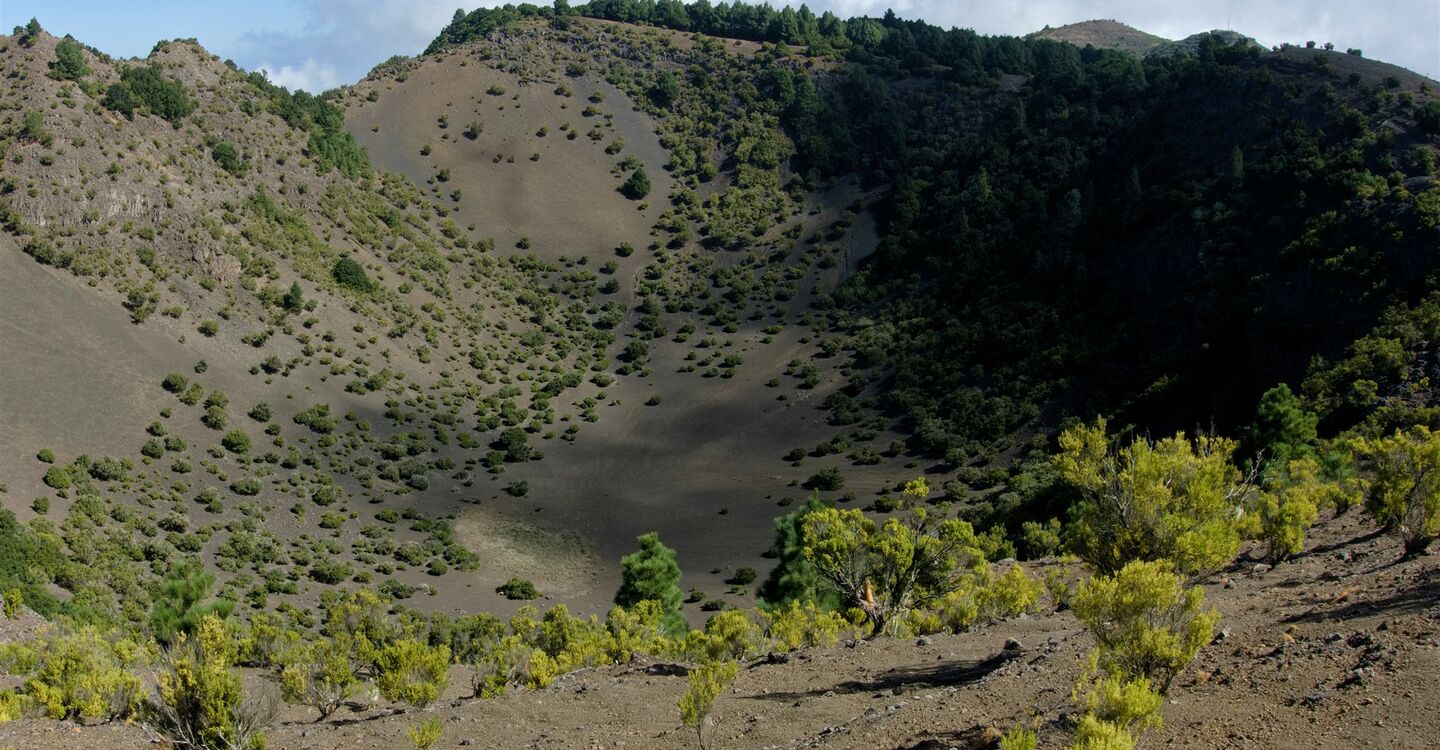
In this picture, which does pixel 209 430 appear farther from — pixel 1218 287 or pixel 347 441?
pixel 1218 287

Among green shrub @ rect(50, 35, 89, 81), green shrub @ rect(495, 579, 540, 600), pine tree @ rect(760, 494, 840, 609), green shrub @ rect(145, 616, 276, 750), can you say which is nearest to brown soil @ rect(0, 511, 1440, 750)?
green shrub @ rect(145, 616, 276, 750)

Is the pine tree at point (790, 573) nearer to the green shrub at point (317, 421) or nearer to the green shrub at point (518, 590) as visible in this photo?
the green shrub at point (518, 590)

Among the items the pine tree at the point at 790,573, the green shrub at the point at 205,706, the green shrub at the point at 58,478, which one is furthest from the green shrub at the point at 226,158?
the green shrub at the point at 205,706

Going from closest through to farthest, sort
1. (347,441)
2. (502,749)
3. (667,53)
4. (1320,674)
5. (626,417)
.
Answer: (1320,674) → (502,749) → (347,441) → (626,417) → (667,53)

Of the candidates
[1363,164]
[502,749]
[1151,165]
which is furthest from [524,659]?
[1151,165]

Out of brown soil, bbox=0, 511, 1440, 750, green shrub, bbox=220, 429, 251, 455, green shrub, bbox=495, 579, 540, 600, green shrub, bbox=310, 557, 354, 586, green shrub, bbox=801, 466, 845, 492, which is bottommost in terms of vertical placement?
brown soil, bbox=0, 511, 1440, 750

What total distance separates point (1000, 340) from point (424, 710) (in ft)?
191

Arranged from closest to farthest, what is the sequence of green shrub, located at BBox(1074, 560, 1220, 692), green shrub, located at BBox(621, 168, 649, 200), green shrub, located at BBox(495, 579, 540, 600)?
green shrub, located at BBox(1074, 560, 1220, 692), green shrub, located at BBox(495, 579, 540, 600), green shrub, located at BBox(621, 168, 649, 200)

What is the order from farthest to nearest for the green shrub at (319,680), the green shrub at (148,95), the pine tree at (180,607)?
1. the green shrub at (148,95)
2. the pine tree at (180,607)
3. the green shrub at (319,680)

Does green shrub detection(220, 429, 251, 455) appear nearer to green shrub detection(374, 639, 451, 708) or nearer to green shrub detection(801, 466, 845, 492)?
green shrub detection(801, 466, 845, 492)

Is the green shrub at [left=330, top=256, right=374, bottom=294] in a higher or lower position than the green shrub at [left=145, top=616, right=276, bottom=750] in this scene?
higher

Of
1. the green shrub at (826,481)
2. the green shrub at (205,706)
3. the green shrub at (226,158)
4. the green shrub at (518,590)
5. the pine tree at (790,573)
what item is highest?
the green shrub at (226,158)

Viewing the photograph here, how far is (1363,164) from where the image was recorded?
2511 inches

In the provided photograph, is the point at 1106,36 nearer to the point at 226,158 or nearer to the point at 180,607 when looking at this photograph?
the point at 226,158
